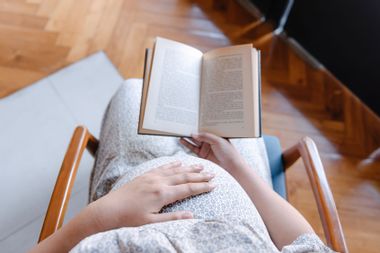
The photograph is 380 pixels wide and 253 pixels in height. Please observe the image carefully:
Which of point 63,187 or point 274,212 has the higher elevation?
point 63,187

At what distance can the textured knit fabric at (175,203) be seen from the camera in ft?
1.36

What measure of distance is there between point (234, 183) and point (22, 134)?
98cm

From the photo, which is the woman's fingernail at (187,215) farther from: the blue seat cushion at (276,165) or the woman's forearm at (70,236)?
the blue seat cushion at (276,165)

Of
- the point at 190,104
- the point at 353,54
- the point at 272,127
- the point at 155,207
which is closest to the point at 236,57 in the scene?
the point at 190,104

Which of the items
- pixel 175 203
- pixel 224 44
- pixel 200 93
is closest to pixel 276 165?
pixel 200 93

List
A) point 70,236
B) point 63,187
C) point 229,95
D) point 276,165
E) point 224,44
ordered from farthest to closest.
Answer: point 224,44, point 276,165, point 229,95, point 63,187, point 70,236

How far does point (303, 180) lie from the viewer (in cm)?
128

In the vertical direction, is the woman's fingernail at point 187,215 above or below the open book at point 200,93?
below

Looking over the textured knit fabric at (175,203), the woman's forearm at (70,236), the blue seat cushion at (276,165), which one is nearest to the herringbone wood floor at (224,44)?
the blue seat cushion at (276,165)

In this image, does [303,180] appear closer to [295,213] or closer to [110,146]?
[295,213]

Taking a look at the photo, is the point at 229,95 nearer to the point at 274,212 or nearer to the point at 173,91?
the point at 173,91

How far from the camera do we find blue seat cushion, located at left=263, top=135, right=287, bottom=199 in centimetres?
83

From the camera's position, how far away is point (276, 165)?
871 mm

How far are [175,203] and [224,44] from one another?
1.19m
